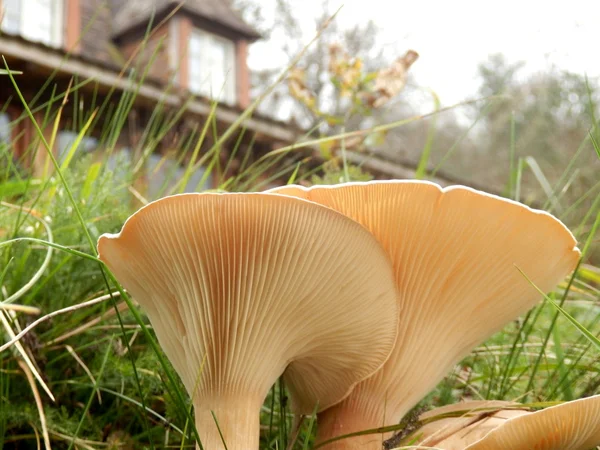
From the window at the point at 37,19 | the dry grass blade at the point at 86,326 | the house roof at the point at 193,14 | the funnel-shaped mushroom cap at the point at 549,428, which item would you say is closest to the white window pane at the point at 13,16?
the window at the point at 37,19

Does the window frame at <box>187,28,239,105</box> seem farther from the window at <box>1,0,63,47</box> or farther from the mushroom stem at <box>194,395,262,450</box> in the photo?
the mushroom stem at <box>194,395,262,450</box>

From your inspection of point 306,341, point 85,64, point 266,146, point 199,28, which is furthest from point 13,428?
point 199,28

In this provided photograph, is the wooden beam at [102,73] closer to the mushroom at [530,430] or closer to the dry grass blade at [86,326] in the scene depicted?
the dry grass blade at [86,326]

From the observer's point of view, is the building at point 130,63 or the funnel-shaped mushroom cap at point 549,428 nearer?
the funnel-shaped mushroom cap at point 549,428

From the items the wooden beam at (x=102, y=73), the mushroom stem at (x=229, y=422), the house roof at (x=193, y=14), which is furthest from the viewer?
the house roof at (x=193, y=14)

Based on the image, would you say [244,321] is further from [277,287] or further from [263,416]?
[263,416]

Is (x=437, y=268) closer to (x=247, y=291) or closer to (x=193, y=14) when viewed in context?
(x=247, y=291)

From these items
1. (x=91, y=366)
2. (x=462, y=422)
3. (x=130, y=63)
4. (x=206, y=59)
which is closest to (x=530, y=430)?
(x=462, y=422)

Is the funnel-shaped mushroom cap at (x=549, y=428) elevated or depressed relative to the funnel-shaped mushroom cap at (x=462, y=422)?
elevated

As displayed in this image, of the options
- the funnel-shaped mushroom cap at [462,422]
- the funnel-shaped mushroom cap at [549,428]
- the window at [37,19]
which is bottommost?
the funnel-shaped mushroom cap at [462,422]
